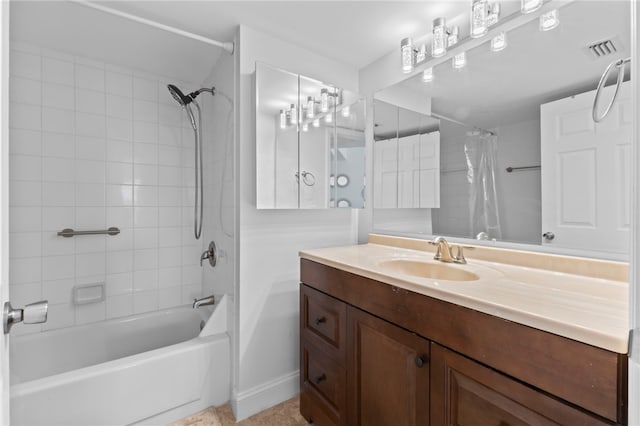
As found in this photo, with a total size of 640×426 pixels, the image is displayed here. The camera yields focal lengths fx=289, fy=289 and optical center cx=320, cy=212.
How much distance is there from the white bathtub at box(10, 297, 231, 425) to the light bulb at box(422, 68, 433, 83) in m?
1.81

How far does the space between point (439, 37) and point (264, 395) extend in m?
2.15

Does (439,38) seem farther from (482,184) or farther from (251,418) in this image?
(251,418)

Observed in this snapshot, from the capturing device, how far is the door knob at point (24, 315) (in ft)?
1.91

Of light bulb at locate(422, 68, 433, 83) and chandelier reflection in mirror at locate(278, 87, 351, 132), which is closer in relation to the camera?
light bulb at locate(422, 68, 433, 83)

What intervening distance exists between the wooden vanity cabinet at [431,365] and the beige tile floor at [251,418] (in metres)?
0.14

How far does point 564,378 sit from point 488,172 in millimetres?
954

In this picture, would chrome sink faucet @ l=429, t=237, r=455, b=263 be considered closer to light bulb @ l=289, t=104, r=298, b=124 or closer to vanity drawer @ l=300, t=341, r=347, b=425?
vanity drawer @ l=300, t=341, r=347, b=425

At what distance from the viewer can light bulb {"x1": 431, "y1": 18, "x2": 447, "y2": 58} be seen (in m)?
1.40

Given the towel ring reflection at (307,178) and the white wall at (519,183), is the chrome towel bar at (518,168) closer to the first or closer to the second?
the white wall at (519,183)

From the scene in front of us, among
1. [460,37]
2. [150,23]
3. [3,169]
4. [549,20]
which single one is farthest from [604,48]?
[150,23]

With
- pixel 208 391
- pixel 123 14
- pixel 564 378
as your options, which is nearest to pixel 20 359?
pixel 208 391

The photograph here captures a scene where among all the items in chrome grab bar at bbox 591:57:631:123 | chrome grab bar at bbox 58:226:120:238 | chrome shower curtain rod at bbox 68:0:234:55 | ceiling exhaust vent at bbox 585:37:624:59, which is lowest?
chrome grab bar at bbox 58:226:120:238

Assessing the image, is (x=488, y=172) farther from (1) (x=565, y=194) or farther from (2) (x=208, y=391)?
(2) (x=208, y=391)

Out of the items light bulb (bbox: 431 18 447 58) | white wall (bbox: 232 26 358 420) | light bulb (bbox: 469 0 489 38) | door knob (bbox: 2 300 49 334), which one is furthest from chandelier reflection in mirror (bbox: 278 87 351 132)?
door knob (bbox: 2 300 49 334)
